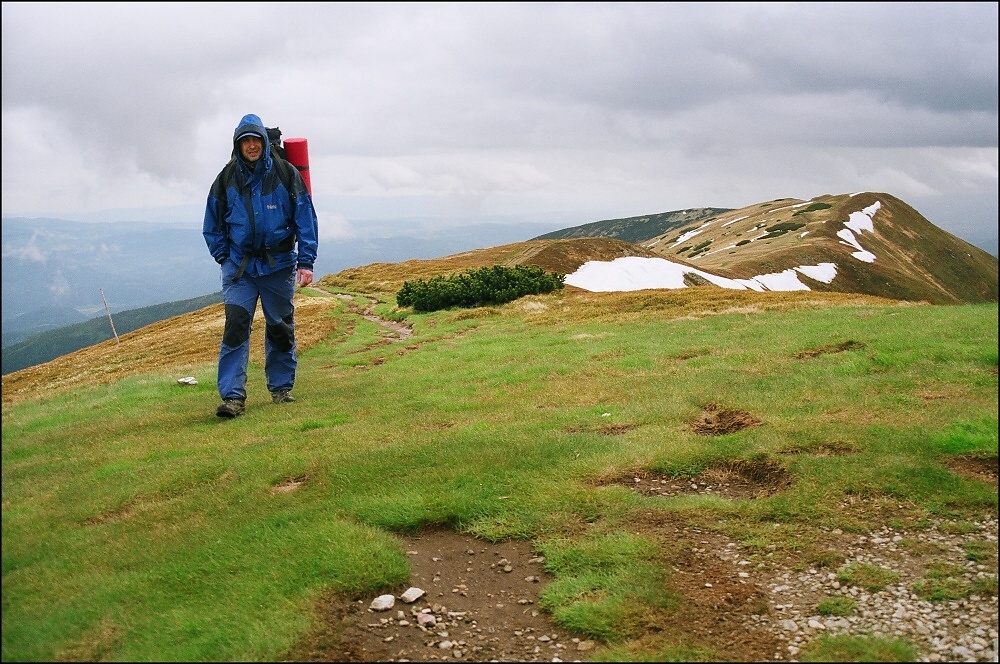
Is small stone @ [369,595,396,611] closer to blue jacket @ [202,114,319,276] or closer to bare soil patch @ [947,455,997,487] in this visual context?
bare soil patch @ [947,455,997,487]

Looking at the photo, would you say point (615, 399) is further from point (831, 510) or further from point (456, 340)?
point (456, 340)

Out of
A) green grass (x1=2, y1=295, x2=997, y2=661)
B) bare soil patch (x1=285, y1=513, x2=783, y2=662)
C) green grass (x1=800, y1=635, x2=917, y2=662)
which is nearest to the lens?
green grass (x1=800, y1=635, x2=917, y2=662)

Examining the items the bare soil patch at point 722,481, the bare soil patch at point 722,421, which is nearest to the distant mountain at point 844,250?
the bare soil patch at point 722,421

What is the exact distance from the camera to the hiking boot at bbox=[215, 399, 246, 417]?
12055 millimetres

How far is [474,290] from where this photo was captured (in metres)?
39.1

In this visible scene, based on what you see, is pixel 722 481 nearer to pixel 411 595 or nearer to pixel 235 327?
pixel 411 595

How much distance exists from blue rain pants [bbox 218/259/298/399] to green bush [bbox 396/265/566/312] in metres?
24.6

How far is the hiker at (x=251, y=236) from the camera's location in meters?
11.8

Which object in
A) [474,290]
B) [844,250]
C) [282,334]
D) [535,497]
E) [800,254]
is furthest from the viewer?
[844,250]

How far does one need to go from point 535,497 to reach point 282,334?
299 inches

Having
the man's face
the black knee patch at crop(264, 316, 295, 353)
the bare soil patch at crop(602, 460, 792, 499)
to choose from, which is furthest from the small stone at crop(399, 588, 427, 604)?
the man's face

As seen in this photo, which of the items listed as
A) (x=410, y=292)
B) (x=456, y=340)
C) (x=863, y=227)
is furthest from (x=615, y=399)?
(x=863, y=227)

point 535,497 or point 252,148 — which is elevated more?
point 252,148

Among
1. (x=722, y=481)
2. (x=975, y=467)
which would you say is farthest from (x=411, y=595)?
(x=975, y=467)
